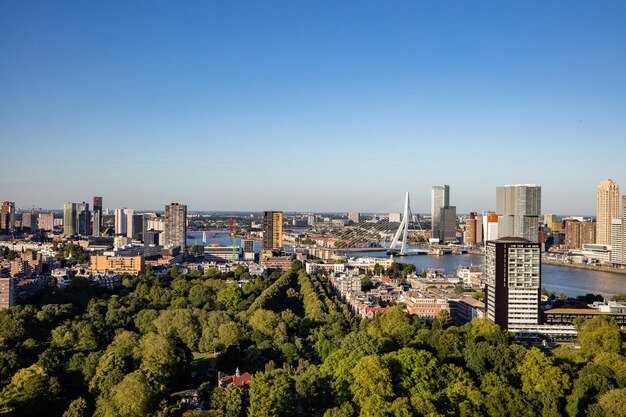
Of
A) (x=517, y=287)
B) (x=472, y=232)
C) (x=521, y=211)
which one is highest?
(x=521, y=211)

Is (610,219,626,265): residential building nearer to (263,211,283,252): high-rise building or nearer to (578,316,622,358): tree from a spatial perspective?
(263,211,283,252): high-rise building

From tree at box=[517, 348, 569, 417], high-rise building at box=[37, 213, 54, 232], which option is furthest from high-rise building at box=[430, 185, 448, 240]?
tree at box=[517, 348, 569, 417]

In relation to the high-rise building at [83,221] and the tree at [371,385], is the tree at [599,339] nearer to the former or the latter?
the tree at [371,385]

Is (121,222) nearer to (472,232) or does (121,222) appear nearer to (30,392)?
(472,232)

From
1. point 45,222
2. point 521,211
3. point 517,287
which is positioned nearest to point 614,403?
point 517,287

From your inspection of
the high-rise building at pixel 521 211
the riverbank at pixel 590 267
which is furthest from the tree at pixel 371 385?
the riverbank at pixel 590 267

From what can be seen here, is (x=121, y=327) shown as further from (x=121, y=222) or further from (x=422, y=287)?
(x=121, y=222)

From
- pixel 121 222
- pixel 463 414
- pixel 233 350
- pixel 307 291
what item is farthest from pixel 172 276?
pixel 121 222
